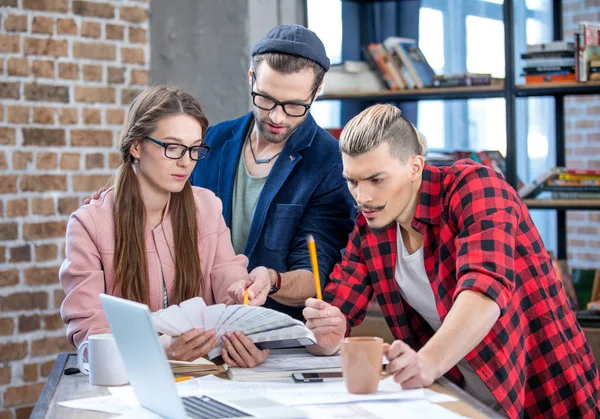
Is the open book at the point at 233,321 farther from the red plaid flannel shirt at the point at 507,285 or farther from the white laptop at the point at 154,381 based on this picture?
the red plaid flannel shirt at the point at 507,285

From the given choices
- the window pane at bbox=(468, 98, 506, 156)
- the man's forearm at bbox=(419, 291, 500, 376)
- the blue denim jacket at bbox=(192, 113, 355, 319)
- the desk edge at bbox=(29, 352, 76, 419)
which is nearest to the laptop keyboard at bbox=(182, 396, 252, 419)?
the desk edge at bbox=(29, 352, 76, 419)

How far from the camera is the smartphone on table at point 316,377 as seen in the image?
5.27 feet

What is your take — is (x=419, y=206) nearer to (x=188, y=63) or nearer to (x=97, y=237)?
(x=97, y=237)

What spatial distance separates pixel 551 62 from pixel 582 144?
94 cm

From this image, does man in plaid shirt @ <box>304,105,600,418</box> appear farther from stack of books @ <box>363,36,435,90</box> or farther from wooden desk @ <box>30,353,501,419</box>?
stack of books @ <box>363,36,435,90</box>

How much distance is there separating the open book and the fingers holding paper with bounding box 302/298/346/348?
0.05 meters

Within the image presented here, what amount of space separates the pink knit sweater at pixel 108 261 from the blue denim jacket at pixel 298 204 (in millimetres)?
179

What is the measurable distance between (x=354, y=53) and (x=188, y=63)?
938mm

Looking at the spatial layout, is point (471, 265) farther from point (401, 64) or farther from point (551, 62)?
point (401, 64)

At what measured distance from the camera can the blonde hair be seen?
1778 millimetres

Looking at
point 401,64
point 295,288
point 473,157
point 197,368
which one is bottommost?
point 197,368

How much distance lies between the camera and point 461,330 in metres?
1.56

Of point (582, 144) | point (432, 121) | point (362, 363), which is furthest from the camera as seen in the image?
point (582, 144)

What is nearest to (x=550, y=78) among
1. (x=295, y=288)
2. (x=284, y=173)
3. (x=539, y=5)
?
(x=539, y=5)
